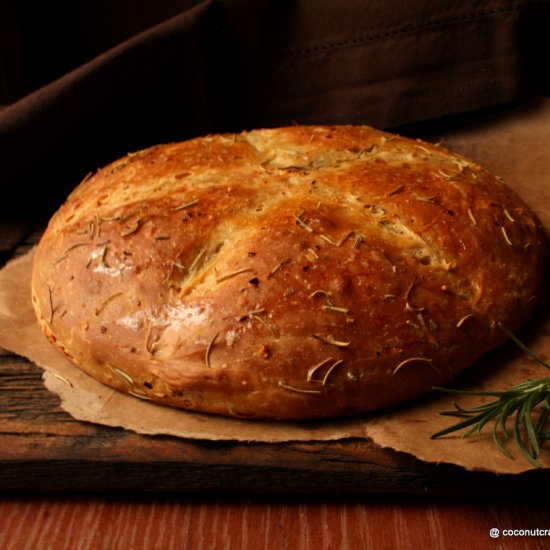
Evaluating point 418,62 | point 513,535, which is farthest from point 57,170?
point 513,535

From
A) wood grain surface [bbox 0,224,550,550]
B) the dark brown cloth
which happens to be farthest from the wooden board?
the dark brown cloth

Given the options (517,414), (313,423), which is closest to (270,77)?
(313,423)

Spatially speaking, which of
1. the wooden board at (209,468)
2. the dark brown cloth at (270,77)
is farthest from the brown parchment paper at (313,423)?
the dark brown cloth at (270,77)

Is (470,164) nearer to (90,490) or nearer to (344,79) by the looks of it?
(344,79)

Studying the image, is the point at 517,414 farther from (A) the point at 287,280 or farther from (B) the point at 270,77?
(B) the point at 270,77

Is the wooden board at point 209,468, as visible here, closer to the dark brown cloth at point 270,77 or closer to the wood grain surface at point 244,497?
the wood grain surface at point 244,497

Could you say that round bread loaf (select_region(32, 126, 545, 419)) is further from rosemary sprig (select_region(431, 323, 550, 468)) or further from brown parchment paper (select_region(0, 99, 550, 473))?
rosemary sprig (select_region(431, 323, 550, 468))

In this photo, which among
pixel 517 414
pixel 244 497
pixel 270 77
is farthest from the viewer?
pixel 270 77
